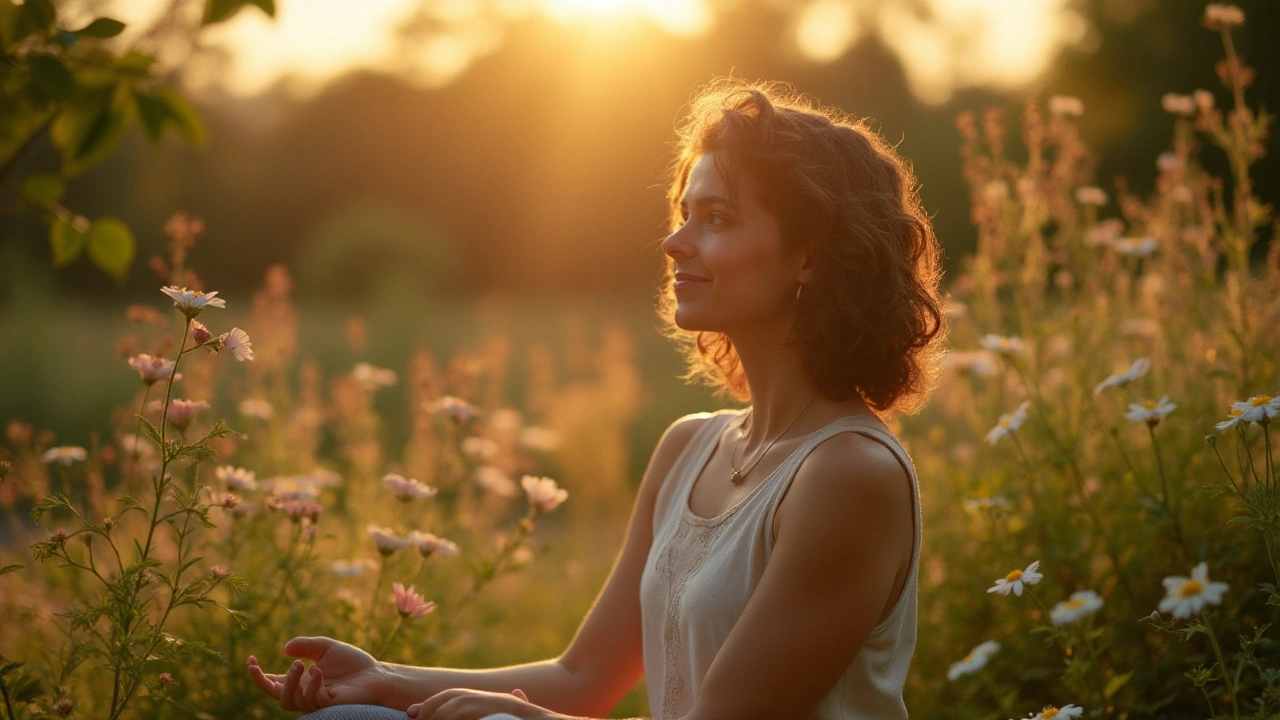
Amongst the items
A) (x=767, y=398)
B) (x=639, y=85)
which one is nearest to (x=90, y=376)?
(x=767, y=398)

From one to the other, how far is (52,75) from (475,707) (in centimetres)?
118

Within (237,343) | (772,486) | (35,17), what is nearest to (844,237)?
(772,486)

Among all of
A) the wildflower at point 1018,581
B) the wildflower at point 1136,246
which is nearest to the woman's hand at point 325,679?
the wildflower at point 1018,581

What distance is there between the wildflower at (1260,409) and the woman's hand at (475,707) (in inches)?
47.9

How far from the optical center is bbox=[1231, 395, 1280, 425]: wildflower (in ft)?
6.23

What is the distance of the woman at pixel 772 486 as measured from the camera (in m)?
1.77

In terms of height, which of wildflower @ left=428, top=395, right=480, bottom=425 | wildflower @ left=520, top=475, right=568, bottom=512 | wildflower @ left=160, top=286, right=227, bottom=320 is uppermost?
wildflower @ left=160, top=286, right=227, bottom=320

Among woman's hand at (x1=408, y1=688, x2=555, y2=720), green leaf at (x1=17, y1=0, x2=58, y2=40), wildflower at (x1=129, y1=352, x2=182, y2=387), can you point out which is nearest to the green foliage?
green leaf at (x1=17, y1=0, x2=58, y2=40)

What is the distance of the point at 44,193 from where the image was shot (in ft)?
7.36

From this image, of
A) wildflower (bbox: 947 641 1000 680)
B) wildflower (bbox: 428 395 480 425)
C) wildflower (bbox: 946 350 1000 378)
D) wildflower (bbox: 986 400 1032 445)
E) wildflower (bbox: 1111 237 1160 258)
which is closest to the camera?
wildflower (bbox: 947 641 1000 680)

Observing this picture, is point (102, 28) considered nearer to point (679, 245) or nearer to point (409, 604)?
point (679, 245)

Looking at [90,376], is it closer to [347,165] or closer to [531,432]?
[531,432]

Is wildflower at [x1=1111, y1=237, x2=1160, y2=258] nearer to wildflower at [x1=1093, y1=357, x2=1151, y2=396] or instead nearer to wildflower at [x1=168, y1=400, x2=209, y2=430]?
wildflower at [x1=1093, y1=357, x2=1151, y2=396]

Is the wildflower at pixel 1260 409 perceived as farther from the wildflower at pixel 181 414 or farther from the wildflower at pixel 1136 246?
the wildflower at pixel 181 414
